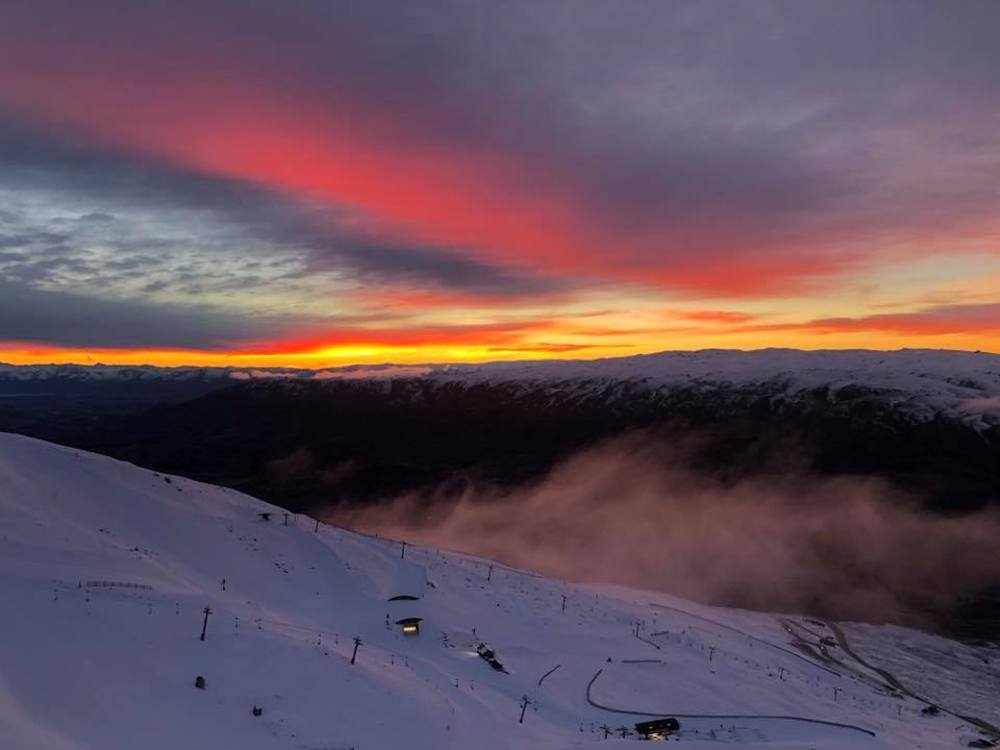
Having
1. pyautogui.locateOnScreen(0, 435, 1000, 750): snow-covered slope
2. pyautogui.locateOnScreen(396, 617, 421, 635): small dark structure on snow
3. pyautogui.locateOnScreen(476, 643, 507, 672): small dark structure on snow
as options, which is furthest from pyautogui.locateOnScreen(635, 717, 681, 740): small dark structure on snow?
pyautogui.locateOnScreen(396, 617, 421, 635): small dark structure on snow

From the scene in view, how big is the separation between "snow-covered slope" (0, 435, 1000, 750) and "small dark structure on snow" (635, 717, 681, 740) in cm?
99

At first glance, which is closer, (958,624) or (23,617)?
(23,617)

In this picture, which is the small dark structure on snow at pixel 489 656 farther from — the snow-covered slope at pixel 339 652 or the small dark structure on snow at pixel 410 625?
the small dark structure on snow at pixel 410 625

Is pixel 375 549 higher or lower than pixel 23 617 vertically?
lower

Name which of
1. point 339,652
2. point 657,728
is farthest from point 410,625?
point 657,728

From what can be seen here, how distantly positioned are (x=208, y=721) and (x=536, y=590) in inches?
1791

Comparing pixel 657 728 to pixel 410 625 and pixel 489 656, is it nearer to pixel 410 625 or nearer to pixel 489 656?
pixel 489 656

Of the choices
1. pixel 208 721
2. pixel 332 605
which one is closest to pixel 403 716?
pixel 208 721

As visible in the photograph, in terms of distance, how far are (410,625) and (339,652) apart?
12811mm

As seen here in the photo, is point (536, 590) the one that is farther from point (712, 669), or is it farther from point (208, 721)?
point (208, 721)

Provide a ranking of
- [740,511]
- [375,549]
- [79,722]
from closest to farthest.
A: 1. [79,722]
2. [375,549]
3. [740,511]

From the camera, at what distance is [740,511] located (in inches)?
7717

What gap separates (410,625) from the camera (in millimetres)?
47281

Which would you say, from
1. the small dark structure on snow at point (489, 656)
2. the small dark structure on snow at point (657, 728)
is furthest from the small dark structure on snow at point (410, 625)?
the small dark structure on snow at point (657, 728)
